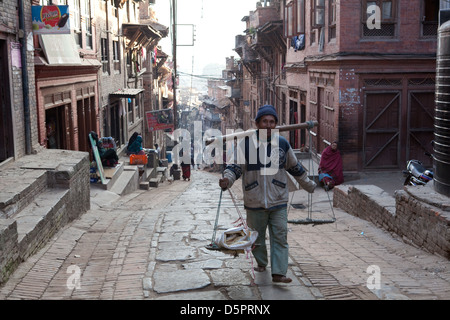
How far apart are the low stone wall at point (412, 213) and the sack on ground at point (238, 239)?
2713mm

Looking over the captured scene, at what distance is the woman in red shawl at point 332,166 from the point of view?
14.4 m

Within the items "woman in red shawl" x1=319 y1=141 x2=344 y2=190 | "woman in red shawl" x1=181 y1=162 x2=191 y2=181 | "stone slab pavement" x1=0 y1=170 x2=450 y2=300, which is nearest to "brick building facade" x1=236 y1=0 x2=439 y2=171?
"woman in red shawl" x1=319 y1=141 x2=344 y2=190

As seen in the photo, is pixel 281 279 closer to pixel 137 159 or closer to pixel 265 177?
pixel 265 177

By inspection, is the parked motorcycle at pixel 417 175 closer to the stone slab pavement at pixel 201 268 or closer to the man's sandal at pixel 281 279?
the stone slab pavement at pixel 201 268

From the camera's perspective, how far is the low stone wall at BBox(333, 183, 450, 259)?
658cm

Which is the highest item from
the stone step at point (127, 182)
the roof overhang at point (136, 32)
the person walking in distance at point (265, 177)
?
the roof overhang at point (136, 32)

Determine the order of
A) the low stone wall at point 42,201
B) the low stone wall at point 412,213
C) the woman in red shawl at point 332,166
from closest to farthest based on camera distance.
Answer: the low stone wall at point 42,201 → the low stone wall at point 412,213 → the woman in red shawl at point 332,166

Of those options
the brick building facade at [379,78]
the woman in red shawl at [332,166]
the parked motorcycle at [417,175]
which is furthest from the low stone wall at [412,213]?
the brick building facade at [379,78]

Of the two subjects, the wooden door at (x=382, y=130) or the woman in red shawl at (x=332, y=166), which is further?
the wooden door at (x=382, y=130)

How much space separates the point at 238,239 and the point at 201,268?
0.79 m

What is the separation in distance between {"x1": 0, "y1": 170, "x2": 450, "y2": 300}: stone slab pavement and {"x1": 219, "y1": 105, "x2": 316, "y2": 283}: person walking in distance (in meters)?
0.44

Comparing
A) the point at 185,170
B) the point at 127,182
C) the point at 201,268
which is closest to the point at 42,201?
the point at 201,268

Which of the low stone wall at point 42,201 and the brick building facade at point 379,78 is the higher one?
the brick building facade at point 379,78

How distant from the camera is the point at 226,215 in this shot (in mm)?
9992
